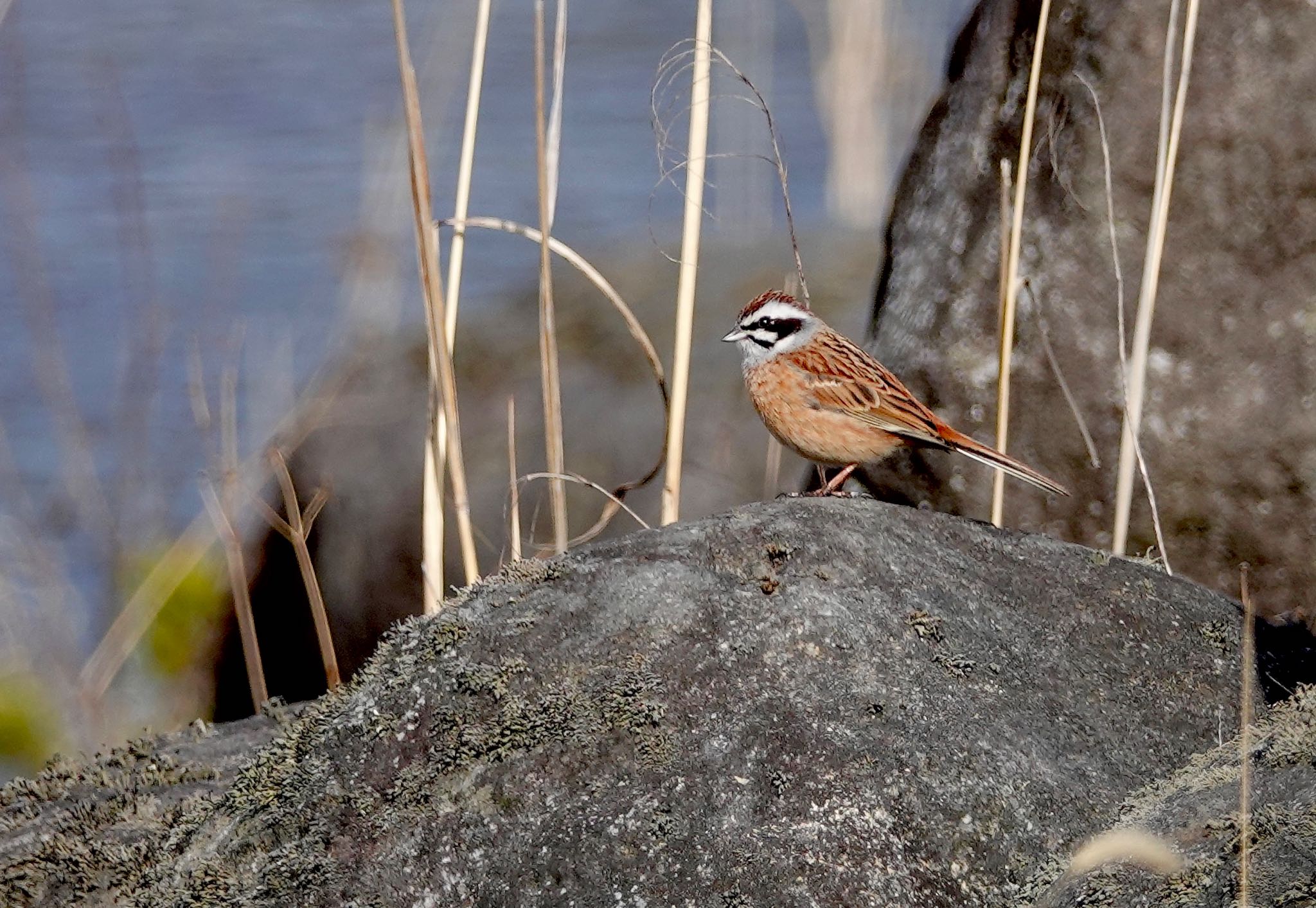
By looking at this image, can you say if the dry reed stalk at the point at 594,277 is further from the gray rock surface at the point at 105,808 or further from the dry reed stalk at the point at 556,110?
the gray rock surface at the point at 105,808

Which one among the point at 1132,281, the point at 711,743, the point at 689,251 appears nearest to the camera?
the point at 711,743

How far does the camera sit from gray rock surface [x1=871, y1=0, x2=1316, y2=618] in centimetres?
470

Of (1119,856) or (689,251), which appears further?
(689,251)

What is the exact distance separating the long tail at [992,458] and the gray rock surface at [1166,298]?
46 cm

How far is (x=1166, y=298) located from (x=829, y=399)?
1.13 meters

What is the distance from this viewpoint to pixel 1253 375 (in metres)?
4.71

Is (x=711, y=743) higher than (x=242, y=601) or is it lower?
higher

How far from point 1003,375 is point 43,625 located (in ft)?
10.8

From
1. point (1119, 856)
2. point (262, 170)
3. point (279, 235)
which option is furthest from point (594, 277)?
point (262, 170)

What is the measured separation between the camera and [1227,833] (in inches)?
98.4

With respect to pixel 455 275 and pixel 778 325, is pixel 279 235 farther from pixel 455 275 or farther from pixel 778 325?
pixel 455 275

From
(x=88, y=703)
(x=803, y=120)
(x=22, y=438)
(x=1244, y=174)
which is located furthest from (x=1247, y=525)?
(x=803, y=120)

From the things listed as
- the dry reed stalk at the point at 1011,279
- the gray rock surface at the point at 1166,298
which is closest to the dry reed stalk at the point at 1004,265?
the dry reed stalk at the point at 1011,279

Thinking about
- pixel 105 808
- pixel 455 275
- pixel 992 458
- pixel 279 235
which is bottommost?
pixel 105 808
